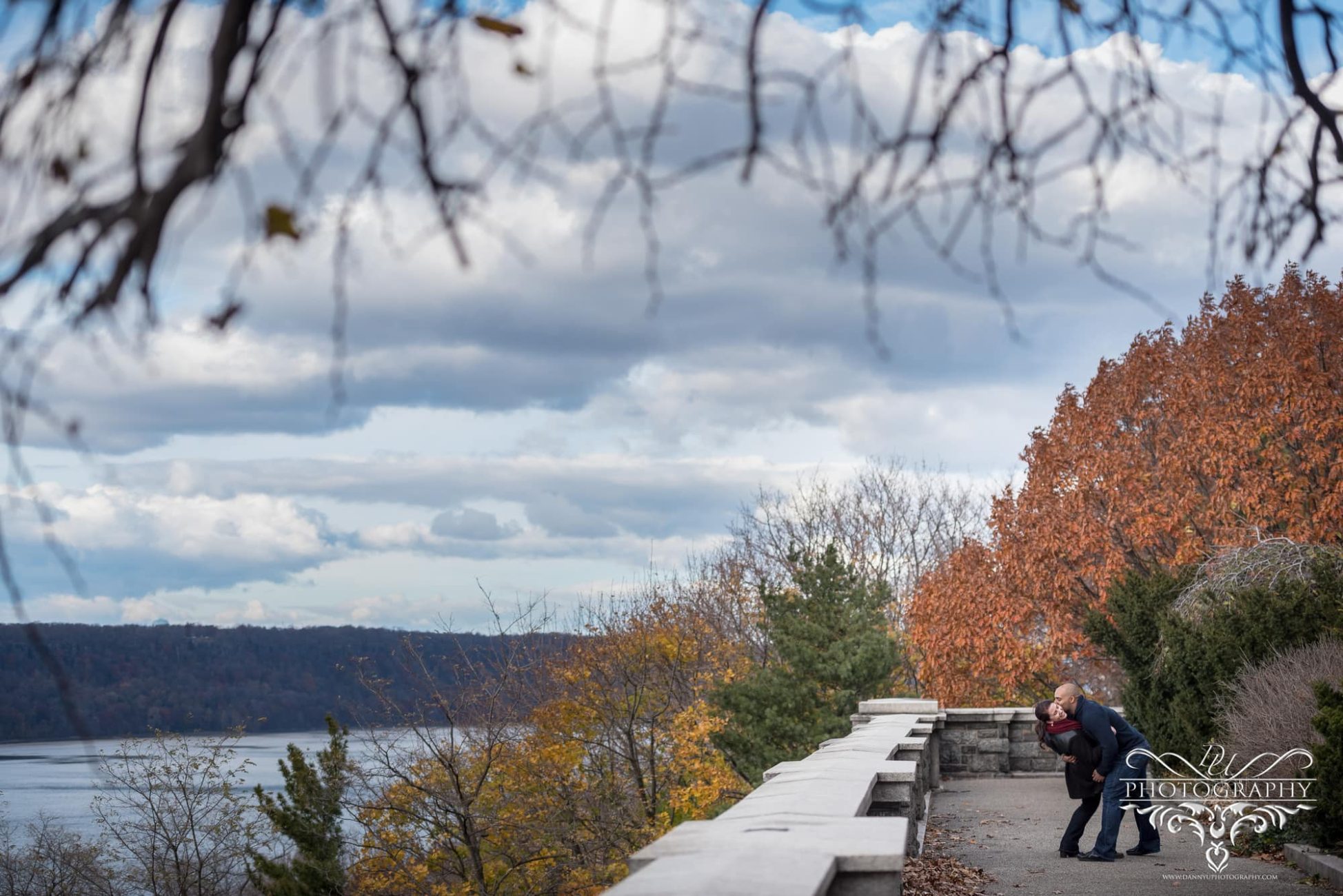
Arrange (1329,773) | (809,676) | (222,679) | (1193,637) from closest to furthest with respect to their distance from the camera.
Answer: (1329,773) < (1193,637) < (809,676) < (222,679)

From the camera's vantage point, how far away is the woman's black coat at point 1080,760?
9.91m

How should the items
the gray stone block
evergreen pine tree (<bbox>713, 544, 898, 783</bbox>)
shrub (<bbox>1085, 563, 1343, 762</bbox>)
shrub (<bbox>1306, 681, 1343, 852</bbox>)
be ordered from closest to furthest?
shrub (<bbox>1306, 681, 1343, 852</bbox>) < shrub (<bbox>1085, 563, 1343, 762</bbox>) < the gray stone block < evergreen pine tree (<bbox>713, 544, 898, 783</bbox>)

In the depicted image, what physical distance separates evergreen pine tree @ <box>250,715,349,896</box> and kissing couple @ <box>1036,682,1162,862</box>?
21315 mm

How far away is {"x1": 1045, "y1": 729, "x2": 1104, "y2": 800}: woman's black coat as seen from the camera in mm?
9914

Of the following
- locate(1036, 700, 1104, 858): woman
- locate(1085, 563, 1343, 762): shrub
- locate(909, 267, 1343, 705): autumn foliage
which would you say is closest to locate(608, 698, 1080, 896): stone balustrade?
locate(1036, 700, 1104, 858): woman

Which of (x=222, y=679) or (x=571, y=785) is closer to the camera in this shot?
(x=571, y=785)

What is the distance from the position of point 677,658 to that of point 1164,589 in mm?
15814

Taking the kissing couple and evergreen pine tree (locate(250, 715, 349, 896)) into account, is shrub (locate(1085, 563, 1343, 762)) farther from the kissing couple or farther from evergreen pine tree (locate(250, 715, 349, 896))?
evergreen pine tree (locate(250, 715, 349, 896))

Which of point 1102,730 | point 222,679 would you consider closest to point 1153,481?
point 1102,730

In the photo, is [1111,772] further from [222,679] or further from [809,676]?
[222,679]

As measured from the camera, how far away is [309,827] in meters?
30.5

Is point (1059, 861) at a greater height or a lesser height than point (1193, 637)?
lesser

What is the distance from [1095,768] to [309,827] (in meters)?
25.2

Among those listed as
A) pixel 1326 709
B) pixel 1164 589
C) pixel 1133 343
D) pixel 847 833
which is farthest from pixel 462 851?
pixel 847 833
